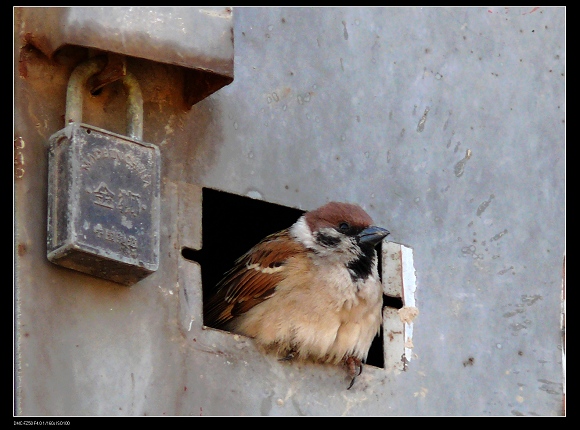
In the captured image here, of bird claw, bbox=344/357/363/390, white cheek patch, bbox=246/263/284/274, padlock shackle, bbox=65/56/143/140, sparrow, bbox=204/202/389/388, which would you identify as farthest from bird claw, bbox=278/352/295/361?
padlock shackle, bbox=65/56/143/140

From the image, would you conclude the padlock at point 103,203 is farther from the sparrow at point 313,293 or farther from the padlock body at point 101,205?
the sparrow at point 313,293

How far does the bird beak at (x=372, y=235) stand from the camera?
5105 millimetres

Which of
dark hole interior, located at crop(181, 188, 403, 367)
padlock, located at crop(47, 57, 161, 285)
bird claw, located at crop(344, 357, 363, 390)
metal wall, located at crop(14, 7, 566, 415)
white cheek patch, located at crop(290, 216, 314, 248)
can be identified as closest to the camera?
padlock, located at crop(47, 57, 161, 285)

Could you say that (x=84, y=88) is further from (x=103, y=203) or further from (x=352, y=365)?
(x=352, y=365)

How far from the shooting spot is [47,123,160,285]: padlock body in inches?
163

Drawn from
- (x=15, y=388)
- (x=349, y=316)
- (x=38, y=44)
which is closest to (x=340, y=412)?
(x=349, y=316)

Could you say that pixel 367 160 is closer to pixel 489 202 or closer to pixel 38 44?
pixel 489 202

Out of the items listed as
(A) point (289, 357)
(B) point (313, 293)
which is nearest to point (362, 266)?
(B) point (313, 293)

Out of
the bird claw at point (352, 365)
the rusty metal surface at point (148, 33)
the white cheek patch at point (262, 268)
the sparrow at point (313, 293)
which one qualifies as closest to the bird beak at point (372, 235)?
the sparrow at point (313, 293)

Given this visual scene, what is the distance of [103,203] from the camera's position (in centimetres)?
419

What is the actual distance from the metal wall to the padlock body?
89mm

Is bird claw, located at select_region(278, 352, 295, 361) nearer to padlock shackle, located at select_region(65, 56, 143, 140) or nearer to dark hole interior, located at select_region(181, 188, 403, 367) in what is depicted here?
dark hole interior, located at select_region(181, 188, 403, 367)

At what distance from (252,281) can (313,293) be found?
0.98 feet

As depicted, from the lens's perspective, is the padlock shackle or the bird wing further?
the bird wing
